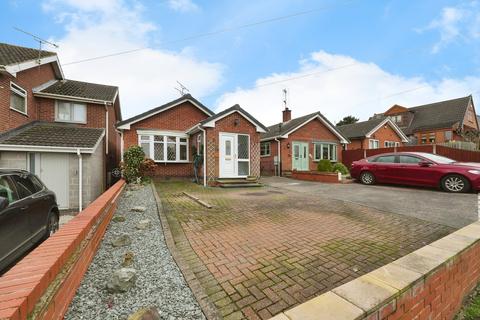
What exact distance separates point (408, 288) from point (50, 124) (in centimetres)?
1565

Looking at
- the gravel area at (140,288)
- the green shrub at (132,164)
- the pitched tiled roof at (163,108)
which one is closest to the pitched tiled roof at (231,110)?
the green shrub at (132,164)

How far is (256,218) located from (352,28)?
421 inches

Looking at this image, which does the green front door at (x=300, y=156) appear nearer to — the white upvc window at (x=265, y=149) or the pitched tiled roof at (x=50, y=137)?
the white upvc window at (x=265, y=149)

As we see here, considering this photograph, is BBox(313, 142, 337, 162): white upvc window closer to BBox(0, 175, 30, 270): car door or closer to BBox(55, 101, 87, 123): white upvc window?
BBox(55, 101, 87, 123): white upvc window

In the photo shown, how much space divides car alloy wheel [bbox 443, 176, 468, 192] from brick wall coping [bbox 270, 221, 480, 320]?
664 centimetres

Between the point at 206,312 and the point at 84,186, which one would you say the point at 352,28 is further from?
the point at 84,186

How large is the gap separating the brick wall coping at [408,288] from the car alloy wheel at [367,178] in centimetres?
810

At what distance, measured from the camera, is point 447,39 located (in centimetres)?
1149

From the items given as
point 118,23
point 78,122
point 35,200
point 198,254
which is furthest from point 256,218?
point 78,122

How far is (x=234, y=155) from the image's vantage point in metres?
11.3

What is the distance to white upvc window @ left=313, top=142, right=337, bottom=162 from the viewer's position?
1766 cm

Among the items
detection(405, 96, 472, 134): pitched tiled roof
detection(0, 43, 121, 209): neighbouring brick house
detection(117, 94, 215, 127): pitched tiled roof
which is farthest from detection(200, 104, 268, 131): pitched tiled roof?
detection(405, 96, 472, 134): pitched tiled roof

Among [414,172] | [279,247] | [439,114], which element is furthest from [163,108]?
[439,114]

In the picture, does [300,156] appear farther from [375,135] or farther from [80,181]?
[80,181]
